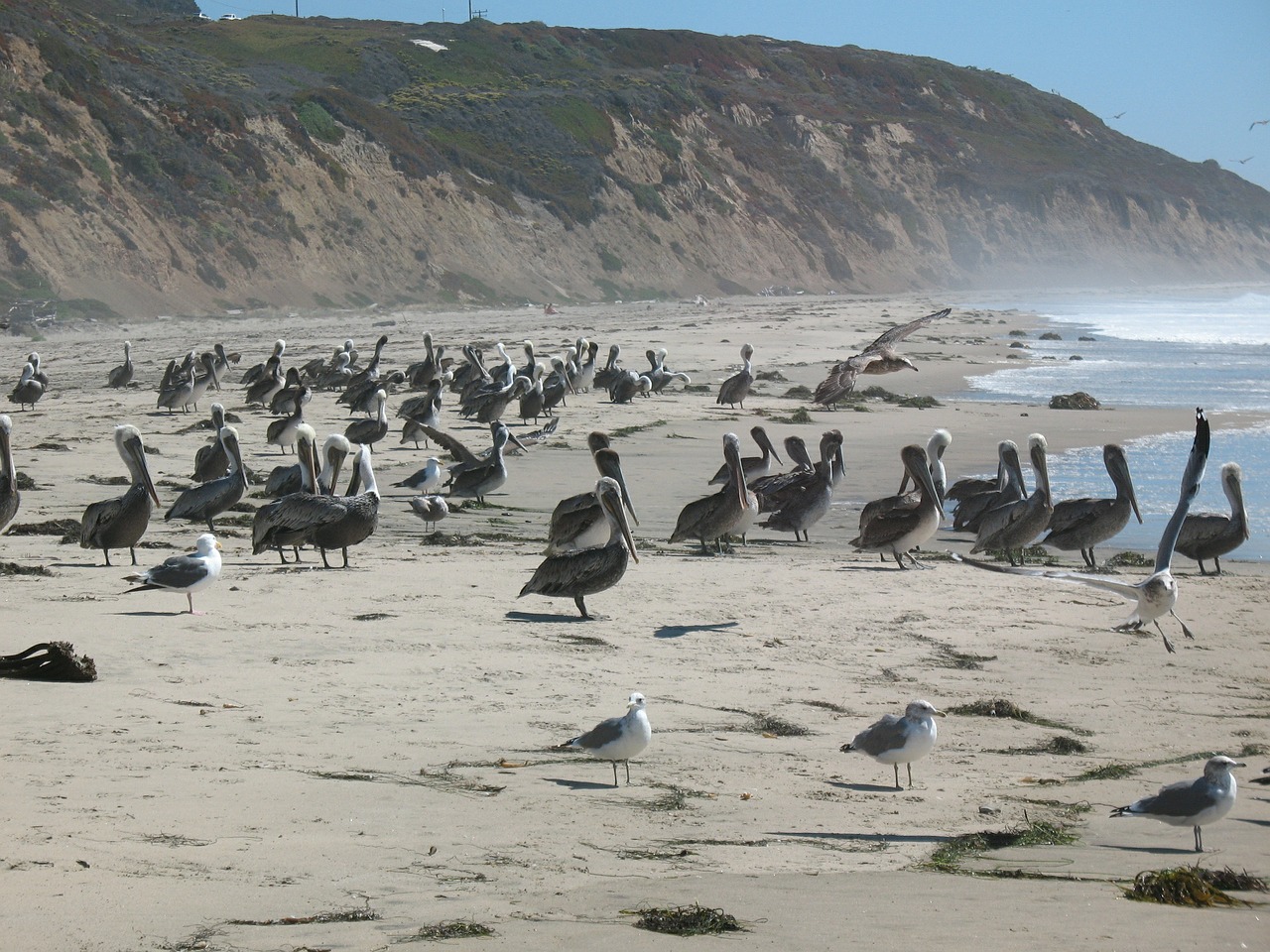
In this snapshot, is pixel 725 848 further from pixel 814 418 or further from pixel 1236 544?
pixel 814 418

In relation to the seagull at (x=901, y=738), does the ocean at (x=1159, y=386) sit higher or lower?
higher

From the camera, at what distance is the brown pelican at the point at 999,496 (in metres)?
12.5

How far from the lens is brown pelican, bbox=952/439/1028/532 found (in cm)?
1251

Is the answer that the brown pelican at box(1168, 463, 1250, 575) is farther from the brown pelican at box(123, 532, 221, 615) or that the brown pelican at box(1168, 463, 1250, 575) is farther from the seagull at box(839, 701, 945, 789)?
the brown pelican at box(123, 532, 221, 615)

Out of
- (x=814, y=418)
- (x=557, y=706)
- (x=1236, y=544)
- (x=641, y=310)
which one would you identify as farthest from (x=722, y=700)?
Answer: (x=641, y=310)

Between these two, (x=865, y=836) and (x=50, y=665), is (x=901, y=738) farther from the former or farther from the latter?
(x=50, y=665)

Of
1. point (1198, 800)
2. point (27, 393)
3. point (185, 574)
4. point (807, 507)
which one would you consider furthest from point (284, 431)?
point (1198, 800)

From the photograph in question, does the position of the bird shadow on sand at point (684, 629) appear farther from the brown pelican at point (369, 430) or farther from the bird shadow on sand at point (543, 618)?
the brown pelican at point (369, 430)

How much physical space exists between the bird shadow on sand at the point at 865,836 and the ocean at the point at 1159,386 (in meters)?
7.21

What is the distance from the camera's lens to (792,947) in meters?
4.03

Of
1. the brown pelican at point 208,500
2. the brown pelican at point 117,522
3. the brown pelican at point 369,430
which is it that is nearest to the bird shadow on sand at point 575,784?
the brown pelican at point 117,522

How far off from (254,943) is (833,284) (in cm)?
8365

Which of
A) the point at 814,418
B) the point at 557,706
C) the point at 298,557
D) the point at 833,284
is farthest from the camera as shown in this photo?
the point at 833,284

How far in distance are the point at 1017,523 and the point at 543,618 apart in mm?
4556
